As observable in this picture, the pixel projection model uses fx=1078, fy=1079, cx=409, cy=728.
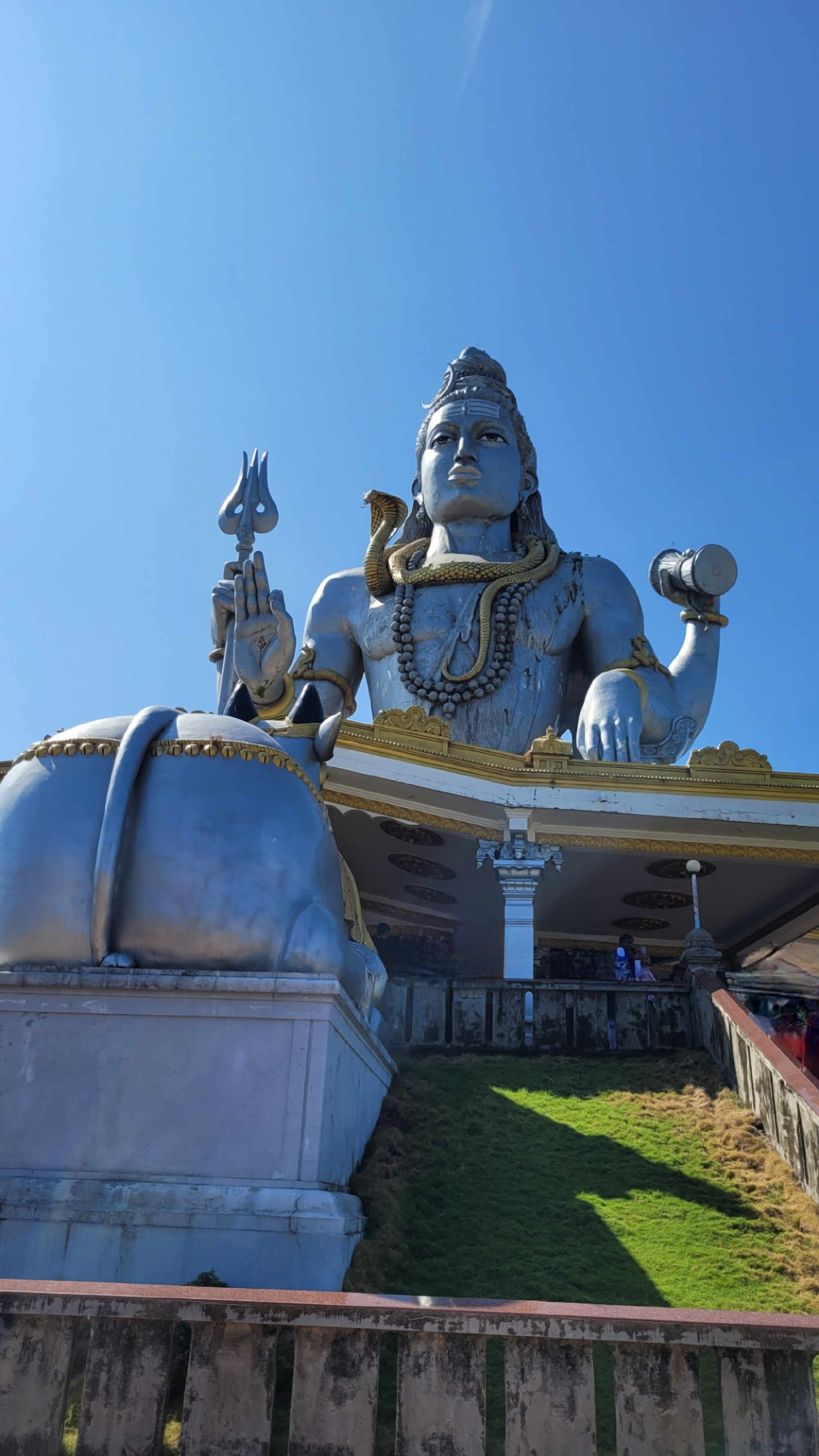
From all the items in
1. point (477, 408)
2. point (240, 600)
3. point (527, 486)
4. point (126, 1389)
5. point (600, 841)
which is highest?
point (477, 408)

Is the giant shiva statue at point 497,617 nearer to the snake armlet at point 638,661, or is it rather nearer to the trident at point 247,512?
the snake armlet at point 638,661

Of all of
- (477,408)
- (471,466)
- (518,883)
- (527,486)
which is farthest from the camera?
(527,486)

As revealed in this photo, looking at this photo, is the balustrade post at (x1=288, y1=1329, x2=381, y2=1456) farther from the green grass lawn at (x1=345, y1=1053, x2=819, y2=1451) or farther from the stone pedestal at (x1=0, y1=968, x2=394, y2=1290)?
the stone pedestal at (x1=0, y1=968, x2=394, y2=1290)

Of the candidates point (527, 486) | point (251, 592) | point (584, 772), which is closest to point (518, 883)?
point (584, 772)

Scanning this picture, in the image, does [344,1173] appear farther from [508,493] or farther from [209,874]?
[508,493]

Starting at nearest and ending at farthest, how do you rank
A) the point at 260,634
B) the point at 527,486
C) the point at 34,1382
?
the point at 34,1382, the point at 260,634, the point at 527,486

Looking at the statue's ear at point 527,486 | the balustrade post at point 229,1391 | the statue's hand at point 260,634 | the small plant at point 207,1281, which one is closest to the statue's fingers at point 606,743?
the statue's ear at point 527,486

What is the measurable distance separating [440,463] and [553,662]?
4020 millimetres

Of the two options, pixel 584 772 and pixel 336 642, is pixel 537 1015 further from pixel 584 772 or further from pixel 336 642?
pixel 336 642

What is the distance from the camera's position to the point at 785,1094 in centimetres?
631

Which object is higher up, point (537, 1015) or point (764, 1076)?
point (537, 1015)

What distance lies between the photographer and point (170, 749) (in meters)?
5.62

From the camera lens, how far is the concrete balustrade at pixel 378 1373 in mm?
3107

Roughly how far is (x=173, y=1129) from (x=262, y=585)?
399 cm
